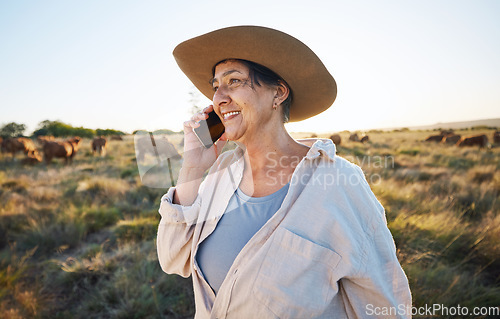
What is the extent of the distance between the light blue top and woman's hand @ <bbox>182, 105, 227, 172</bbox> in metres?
0.52

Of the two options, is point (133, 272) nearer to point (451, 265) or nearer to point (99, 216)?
point (99, 216)

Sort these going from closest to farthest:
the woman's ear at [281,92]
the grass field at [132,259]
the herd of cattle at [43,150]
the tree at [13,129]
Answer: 1. the woman's ear at [281,92]
2. the grass field at [132,259]
3. the herd of cattle at [43,150]
4. the tree at [13,129]

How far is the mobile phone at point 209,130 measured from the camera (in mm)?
2146

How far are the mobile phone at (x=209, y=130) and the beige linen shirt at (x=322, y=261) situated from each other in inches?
36.6

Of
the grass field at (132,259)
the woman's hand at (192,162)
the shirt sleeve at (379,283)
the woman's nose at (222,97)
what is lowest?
the grass field at (132,259)

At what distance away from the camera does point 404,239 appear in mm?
4262

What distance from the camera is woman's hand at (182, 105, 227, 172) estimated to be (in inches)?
82.7

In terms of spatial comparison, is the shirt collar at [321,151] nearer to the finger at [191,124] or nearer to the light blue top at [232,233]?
the light blue top at [232,233]

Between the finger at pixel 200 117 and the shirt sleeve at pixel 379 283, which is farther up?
the finger at pixel 200 117

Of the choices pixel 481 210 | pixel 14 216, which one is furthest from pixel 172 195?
pixel 481 210

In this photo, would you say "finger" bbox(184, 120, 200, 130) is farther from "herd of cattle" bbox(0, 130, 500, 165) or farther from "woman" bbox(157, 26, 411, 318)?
"herd of cattle" bbox(0, 130, 500, 165)

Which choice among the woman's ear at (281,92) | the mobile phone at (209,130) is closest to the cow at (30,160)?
the mobile phone at (209,130)

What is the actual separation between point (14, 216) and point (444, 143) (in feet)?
99.9

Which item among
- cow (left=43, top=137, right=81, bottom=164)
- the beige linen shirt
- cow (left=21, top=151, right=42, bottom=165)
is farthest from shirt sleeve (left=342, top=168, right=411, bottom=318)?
cow (left=43, top=137, right=81, bottom=164)
